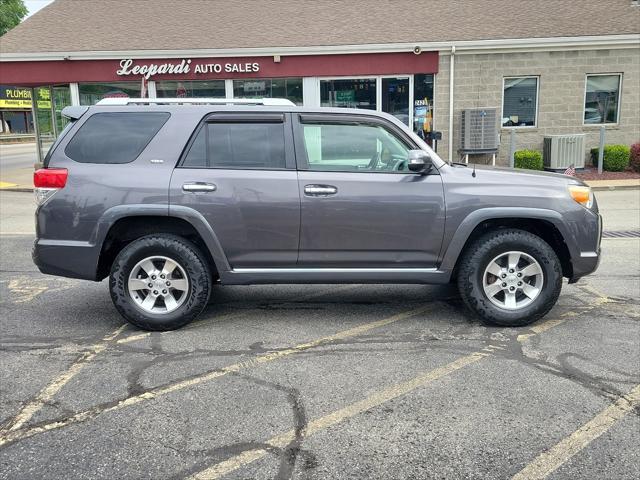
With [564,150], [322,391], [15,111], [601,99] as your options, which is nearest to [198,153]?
[322,391]

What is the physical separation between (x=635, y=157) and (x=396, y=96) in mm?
7028

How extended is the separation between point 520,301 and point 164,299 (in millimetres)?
2997

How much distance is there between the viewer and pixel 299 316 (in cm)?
543

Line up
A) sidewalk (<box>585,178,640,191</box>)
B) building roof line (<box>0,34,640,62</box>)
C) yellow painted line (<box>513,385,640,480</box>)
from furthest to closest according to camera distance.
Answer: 1. building roof line (<box>0,34,640,62</box>)
2. sidewalk (<box>585,178,640,191</box>)
3. yellow painted line (<box>513,385,640,480</box>)

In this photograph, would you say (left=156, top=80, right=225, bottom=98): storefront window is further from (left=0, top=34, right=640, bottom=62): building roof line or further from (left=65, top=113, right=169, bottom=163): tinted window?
(left=65, top=113, right=169, bottom=163): tinted window

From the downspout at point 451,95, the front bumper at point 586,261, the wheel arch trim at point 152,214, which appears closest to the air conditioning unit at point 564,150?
the downspout at point 451,95

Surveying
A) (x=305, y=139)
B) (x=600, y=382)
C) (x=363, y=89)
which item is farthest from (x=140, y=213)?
(x=363, y=89)

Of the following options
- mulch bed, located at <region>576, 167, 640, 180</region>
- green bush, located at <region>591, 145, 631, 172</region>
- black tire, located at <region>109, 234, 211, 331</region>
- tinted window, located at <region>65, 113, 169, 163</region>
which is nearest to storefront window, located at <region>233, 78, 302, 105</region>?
mulch bed, located at <region>576, 167, 640, 180</region>

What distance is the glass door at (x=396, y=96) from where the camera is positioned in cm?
1744

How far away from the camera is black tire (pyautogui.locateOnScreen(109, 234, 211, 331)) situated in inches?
191

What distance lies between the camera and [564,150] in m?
17.0

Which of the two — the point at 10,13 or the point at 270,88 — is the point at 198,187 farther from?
the point at 10,13

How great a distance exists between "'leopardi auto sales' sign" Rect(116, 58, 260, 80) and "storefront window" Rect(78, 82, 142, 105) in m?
0.55

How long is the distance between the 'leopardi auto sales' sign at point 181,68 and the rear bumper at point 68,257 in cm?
1344
